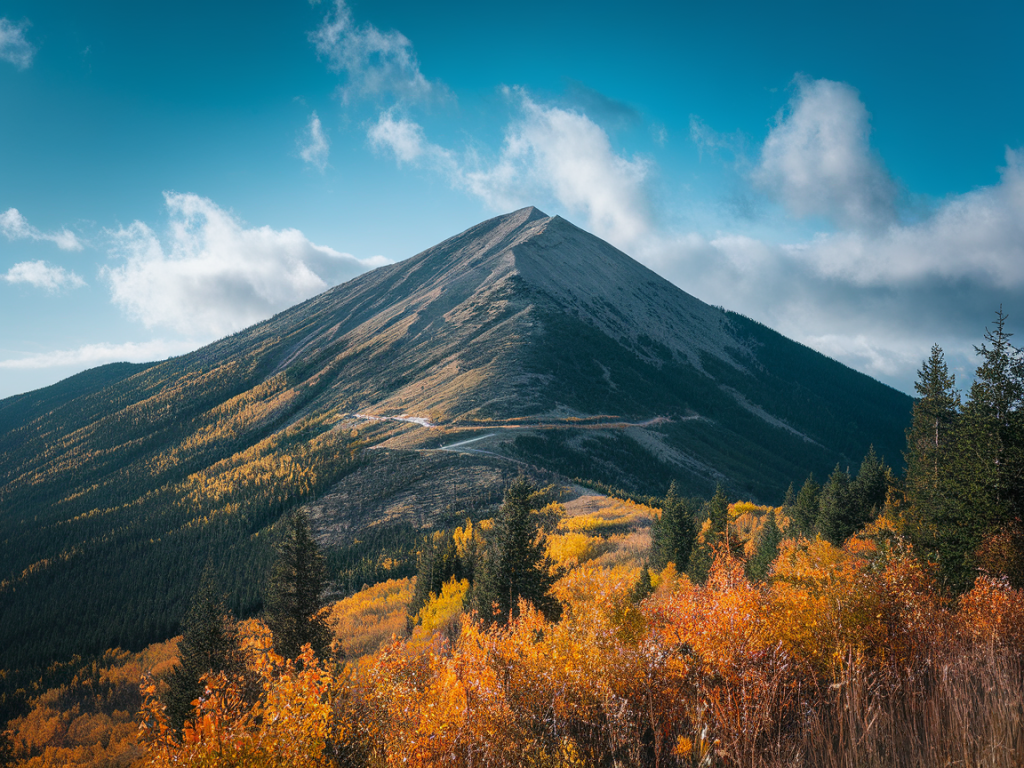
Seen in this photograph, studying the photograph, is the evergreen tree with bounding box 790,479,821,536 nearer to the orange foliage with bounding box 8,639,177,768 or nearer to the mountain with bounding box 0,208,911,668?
the mountain with bounding box 0,208,911,668

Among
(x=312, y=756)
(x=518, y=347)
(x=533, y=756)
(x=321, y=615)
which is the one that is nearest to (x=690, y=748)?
(x=533, y=756)

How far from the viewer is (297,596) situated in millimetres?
29578

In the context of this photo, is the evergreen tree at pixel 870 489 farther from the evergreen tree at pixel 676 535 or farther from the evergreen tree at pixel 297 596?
the evergreen tree at pixel 297 596

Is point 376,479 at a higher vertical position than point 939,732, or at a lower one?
lower

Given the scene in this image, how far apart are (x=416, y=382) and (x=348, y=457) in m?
50.8

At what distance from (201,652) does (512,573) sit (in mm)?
19292

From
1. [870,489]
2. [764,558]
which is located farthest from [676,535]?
[870,489]

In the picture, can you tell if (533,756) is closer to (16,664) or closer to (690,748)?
(690,748)

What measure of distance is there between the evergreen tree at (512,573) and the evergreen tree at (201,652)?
14802mm

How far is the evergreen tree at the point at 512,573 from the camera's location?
84.8 ft

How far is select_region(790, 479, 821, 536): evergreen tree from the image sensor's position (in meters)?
53.5

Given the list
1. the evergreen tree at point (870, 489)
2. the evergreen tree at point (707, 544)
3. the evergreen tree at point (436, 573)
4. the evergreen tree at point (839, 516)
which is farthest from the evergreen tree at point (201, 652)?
the evergreen tree at point (870, 489)

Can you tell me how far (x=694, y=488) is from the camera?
445ft

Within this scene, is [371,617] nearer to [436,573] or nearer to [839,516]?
[436,573]
